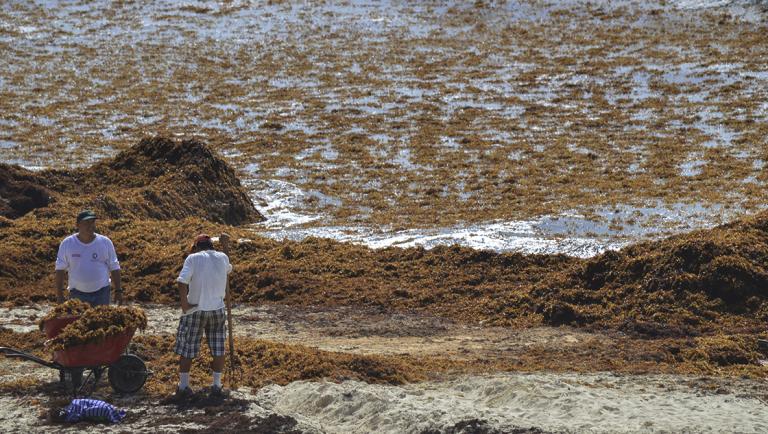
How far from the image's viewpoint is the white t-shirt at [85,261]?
10062 millimetres

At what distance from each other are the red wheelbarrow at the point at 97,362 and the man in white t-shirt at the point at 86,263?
2.23 ft

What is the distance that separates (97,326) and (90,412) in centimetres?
80

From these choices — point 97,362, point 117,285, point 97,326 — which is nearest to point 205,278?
point 97,326

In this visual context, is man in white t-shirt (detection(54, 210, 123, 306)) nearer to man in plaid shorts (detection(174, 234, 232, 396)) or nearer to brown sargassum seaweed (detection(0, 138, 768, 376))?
man in plaid shorts (detection(174, 234, 232, 396))

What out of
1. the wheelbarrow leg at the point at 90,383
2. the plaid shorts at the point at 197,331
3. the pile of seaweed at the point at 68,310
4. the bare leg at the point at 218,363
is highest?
the pile of seaweed at the point at 68,310

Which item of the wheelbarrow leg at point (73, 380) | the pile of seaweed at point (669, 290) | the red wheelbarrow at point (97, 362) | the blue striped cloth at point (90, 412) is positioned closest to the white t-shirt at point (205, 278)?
the red wheelbarrow at point (97, 362)

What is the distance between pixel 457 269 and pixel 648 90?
22422 millimetres

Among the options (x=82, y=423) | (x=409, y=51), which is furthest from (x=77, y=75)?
(x=82, y=423)

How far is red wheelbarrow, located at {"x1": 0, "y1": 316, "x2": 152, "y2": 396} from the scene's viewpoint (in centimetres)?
924

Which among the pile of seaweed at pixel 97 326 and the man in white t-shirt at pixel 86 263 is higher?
the man in white t-shirt at pixel 86 263

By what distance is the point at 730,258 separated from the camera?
536 inches

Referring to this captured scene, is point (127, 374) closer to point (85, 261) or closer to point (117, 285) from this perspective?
point (117, 285)

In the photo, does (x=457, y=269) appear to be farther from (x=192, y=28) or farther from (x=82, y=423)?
(x=192, y=28)

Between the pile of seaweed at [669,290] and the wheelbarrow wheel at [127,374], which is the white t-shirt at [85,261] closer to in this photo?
the wheelbarrow wheel at [127,374]
